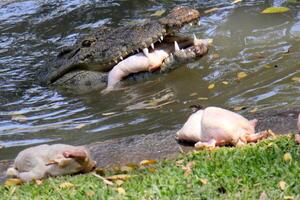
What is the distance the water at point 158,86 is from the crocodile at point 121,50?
0.87ft

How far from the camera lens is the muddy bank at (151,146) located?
5.68 metres

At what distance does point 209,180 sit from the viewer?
442cm

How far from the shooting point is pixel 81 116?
27.0 ft

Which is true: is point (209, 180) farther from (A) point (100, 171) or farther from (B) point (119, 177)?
(A) point (100, 171)

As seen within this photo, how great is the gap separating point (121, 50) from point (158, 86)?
0.73 metres

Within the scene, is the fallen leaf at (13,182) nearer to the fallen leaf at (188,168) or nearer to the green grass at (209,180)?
the green grass at (209,180)

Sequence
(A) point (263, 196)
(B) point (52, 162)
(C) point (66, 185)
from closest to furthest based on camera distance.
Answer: (A) point (263, 196) < (C) point (66, 185) < (B) point (52, 162)

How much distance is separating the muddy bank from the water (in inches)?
32.4

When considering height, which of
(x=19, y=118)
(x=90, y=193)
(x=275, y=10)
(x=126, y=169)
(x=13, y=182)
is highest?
(x=90, y=193)

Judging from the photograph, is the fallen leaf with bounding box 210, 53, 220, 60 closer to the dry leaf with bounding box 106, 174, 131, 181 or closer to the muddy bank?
the muddy bank

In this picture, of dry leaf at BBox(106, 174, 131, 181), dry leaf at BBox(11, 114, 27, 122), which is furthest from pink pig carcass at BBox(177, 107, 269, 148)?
dry leaf at BBox(11, 114, 27, 122)

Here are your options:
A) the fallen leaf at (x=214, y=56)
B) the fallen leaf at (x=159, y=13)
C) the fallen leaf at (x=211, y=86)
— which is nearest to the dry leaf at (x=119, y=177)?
the fallen leaf at (x=211, y=86)

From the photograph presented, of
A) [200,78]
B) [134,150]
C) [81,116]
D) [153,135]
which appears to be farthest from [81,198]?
[200,78]

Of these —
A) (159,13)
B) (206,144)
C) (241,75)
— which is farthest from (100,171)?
(159,13)
